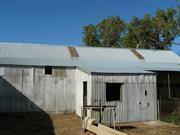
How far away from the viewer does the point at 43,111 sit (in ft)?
66.5

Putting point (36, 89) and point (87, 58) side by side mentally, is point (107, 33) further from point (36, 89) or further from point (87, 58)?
point (36, 89)

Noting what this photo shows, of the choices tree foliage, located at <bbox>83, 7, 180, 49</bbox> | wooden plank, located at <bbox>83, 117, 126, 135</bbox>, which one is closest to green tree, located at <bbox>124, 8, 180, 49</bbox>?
tree foliage, located at <bbox>83, 7, 180, 49</bbox>

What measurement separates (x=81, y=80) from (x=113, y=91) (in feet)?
8.73

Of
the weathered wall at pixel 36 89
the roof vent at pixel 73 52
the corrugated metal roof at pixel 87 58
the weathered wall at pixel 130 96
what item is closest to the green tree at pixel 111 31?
the corrugated metal roof at pixel 87 58

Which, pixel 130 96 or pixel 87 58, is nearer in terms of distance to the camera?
pixel 130 96

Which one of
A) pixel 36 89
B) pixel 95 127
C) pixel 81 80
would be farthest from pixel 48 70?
pixel 95 127

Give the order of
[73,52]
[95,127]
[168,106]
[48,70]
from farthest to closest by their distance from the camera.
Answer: [73,52] → [48,70] → [168,106] → [95,127]

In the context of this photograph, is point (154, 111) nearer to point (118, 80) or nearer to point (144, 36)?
point (118, 80)

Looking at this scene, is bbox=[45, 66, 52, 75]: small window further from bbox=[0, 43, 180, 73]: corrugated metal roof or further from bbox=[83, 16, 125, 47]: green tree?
bbox=[83, 16, 125, 47]: green tree

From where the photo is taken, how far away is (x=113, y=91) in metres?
17.6

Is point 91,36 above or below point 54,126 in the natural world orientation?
above

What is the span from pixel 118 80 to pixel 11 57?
349 inches

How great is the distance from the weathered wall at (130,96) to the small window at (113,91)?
0.34 meters

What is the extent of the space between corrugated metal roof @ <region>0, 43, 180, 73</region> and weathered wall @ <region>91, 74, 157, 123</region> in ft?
6.83
